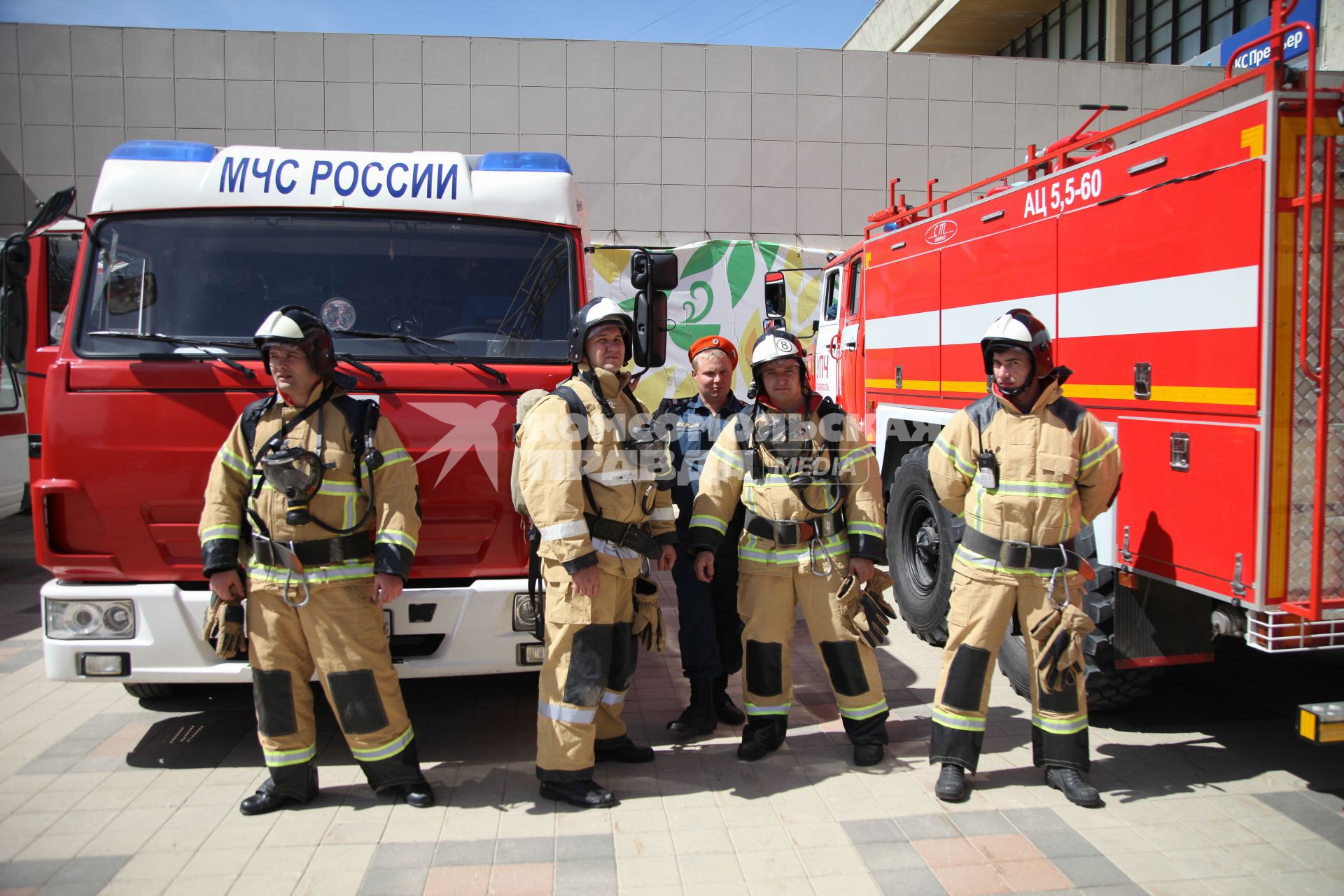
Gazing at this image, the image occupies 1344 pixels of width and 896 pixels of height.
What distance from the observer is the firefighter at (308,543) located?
3531 mm

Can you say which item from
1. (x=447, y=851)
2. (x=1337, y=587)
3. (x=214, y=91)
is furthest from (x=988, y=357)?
(x=214, y=91)

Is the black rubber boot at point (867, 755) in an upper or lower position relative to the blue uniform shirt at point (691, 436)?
lower

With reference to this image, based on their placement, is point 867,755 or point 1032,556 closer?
point 1032,556

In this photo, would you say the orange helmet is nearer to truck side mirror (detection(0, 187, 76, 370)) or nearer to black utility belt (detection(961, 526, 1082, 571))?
black utility belt (detection(961, 526, 1082, 571))

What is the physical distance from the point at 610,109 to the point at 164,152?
947 centimetres

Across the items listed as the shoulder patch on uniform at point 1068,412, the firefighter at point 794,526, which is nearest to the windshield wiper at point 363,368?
the firefighter at point 794,526

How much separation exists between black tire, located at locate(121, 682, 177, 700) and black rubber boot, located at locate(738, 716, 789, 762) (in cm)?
298

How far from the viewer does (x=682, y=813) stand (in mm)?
3719

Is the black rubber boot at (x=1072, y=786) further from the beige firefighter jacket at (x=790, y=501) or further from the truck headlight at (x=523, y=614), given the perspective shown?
the truck headlight at (x=523, y=614)

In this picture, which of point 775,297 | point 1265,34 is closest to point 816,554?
point 775,297

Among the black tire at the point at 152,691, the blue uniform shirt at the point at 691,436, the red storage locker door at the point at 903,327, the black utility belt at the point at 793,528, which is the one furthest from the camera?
the red storage locker door at the point at 903,327

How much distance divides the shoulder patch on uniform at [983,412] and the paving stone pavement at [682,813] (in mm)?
1518

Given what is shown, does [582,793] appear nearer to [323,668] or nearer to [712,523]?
[323,668]

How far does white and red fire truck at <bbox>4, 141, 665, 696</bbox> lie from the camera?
3.76 meters
